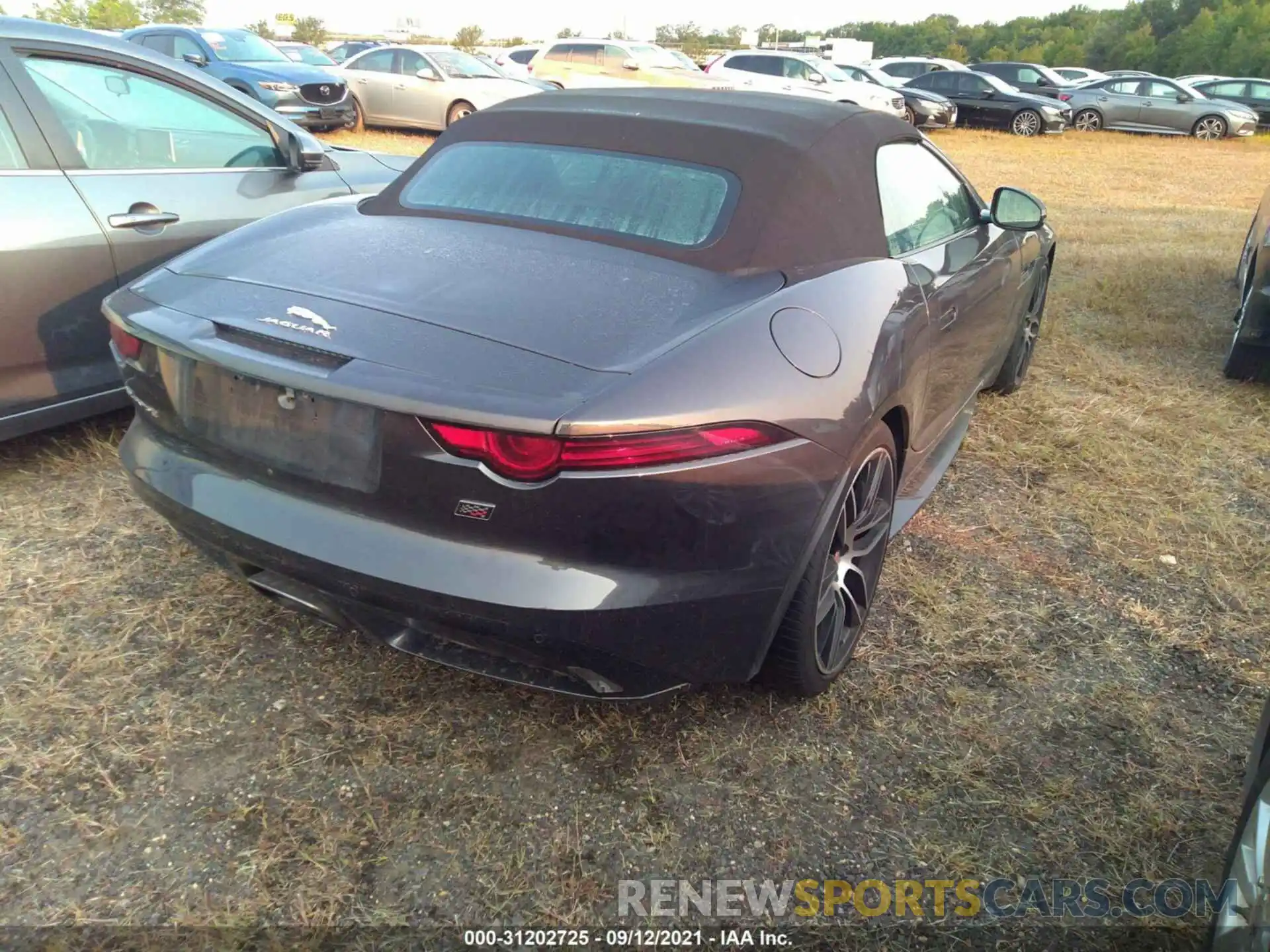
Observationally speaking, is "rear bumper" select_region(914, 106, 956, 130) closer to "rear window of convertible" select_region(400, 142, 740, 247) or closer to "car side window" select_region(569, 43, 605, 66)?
"car side window" select_region(569, 43, 605, 66)

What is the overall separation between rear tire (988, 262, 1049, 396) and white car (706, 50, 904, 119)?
13.3m

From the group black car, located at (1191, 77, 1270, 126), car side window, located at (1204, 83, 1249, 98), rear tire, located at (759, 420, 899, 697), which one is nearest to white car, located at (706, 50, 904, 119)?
black car, located at (1191, 77, 1270, 126)

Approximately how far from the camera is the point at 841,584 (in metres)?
2.44

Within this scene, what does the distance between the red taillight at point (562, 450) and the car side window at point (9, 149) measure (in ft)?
8.17

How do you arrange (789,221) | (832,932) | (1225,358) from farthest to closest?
(1225,358)
(789,221)
(832,932)

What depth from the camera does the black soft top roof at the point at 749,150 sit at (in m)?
2.35

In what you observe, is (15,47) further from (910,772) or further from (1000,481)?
(1000,481)

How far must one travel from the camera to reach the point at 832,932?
1852 millimetres

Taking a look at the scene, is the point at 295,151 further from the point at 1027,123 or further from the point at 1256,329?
the point at 1027,123

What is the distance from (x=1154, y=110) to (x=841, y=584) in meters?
22.8

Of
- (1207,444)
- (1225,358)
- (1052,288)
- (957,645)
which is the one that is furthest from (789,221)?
(1052,288)

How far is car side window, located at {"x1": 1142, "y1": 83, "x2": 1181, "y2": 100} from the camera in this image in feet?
67.3

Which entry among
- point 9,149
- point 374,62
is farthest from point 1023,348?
point 374,62

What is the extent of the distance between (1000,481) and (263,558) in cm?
295
